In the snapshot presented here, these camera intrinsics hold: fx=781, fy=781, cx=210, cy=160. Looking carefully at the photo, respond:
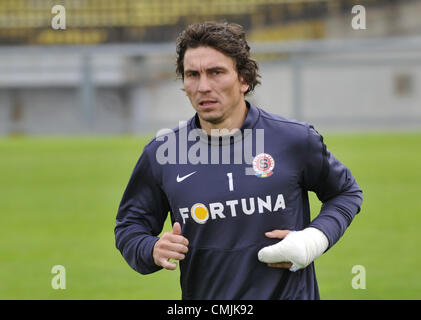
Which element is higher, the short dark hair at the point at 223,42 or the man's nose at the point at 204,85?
the short dark hair at the point at 223,42

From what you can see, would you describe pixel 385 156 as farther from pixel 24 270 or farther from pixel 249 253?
pixel 249 253

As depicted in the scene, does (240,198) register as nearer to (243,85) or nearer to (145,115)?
(243,85)

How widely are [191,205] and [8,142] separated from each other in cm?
1672

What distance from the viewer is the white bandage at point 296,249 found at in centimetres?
Answer: 276

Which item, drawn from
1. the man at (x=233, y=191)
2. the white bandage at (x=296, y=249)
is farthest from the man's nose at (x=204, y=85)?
the white bandage at (x=296, y=249)

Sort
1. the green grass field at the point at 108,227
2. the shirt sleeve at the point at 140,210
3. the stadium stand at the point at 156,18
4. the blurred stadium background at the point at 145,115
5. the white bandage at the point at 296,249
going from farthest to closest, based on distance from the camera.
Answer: the stadium stand at the point at 156,18 < the blurred stadium background at the point at 145,115 < the green grass field at the point at 108,227 < the shirt sleeve at the point at 140,210 < the white bandage at the point at 296,249

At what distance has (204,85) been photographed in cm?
288

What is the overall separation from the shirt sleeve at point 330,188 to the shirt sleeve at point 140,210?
598 millimetres

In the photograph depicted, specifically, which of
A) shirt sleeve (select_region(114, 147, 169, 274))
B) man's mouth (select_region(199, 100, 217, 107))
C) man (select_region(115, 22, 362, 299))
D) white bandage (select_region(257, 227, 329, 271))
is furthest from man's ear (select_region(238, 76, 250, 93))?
white bandage (select_region(257, 227, 329, 271))

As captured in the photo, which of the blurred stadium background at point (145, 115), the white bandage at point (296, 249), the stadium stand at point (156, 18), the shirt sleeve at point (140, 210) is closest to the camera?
the white bandage at point (296, 249)

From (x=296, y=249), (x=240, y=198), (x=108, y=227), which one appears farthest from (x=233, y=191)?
(x=108, y=227)

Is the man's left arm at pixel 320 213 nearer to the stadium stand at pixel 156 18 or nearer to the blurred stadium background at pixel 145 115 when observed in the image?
the blurred stadium background at pixel 145 115

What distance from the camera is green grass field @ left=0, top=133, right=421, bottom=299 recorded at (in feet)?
21.1
